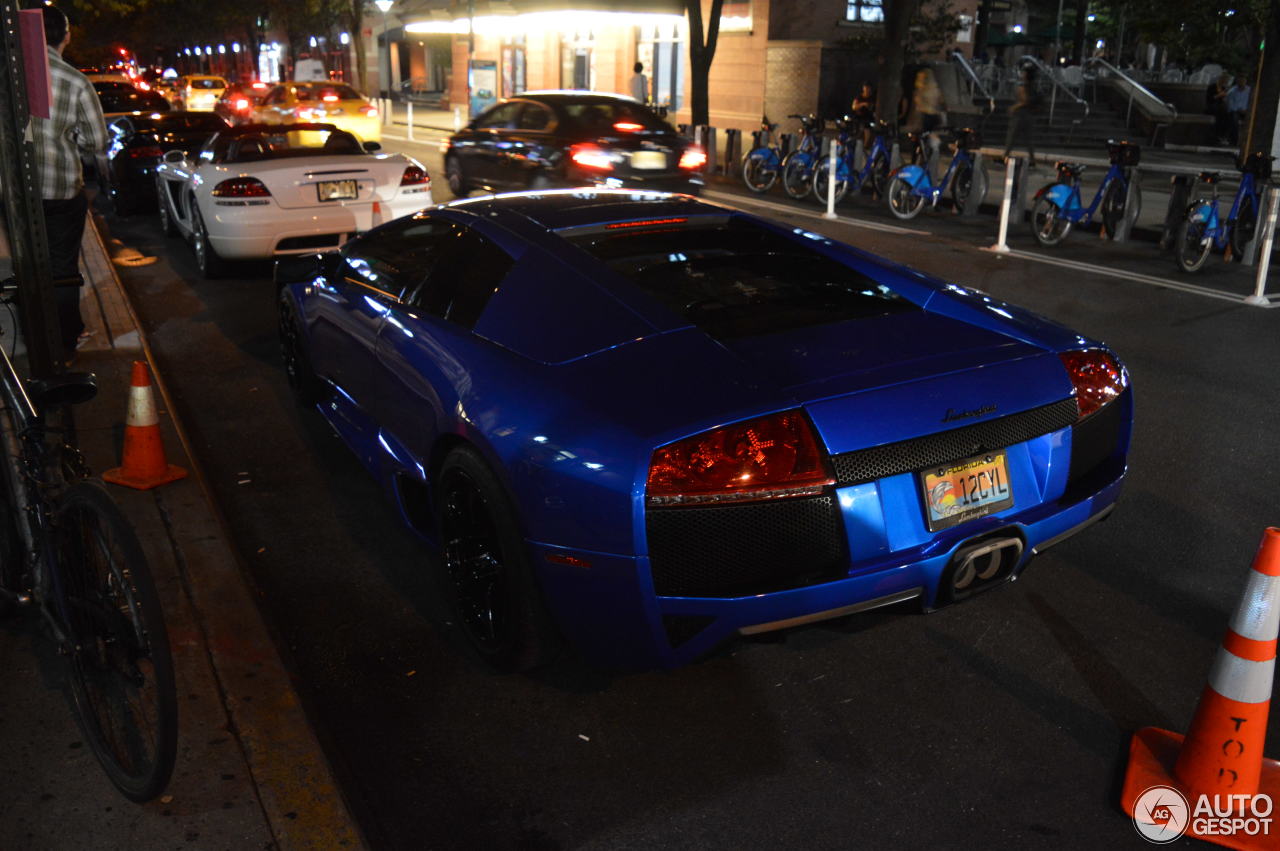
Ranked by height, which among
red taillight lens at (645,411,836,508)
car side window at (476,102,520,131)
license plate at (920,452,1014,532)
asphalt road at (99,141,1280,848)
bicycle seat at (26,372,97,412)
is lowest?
asphalt road at (99,141,1280,848)

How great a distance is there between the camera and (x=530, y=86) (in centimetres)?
4047

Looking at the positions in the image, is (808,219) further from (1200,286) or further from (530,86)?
(530,86)

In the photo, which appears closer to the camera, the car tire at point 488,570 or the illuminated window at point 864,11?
the car tire at point 488,570

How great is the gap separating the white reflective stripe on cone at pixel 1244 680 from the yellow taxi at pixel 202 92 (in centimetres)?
3855

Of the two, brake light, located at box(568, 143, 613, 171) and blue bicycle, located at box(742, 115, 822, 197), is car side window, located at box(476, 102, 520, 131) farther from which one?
blue bicycle, located at box(742, 115, 822, 197)

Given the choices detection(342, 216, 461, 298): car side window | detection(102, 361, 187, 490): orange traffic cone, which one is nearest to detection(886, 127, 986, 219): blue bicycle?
detection(342, 216, 461, 298): car side window

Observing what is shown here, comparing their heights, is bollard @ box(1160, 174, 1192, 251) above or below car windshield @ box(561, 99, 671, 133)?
below

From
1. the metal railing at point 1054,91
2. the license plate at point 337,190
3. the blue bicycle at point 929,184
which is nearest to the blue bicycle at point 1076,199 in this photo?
the blue bicycle at point 929,184

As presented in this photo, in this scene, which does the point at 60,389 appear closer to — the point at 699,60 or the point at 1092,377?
the point at 1092,377

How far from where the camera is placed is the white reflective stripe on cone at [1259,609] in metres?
3.07

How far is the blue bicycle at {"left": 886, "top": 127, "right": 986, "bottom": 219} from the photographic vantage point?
1562cm

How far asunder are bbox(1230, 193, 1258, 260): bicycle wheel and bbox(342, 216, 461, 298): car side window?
9993 mm

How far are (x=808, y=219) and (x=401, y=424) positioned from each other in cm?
1200

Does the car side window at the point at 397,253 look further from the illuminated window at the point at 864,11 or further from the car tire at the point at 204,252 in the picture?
the illuminated window at the point at 864,11
